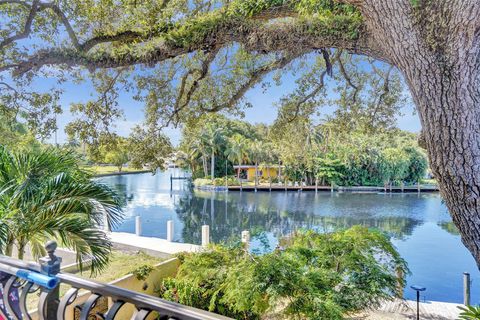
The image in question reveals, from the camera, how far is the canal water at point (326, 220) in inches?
449

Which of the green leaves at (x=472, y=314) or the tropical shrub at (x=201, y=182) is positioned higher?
the green leaves at (x=472, y=314)

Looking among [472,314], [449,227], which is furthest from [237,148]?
[472,314]

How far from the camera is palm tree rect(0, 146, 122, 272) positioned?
306cm

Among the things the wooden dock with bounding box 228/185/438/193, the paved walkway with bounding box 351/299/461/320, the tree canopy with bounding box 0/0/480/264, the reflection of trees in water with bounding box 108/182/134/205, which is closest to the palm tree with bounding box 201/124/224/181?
the wooden dock with bounding box 228/185/438/193

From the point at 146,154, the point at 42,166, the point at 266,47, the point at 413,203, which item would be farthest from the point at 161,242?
the point at 413,203

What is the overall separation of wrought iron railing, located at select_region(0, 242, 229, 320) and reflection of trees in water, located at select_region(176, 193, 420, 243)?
13154mm

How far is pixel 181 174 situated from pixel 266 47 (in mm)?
41736

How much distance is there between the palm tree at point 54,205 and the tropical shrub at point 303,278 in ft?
6.15

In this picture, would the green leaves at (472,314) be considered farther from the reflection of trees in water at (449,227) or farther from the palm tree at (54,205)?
the reflection of trees in water at (449,227)

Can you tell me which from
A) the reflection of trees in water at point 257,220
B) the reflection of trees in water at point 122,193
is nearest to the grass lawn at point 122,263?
the reflection of trees in water at point 122,193

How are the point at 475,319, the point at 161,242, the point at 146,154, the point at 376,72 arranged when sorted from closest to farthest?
the point at 475,319 → the point at 146,154 → the point at 376,72 → the point at 161,242

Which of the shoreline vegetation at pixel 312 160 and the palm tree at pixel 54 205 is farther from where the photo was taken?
the shoreline vegetation at pixel 312 160

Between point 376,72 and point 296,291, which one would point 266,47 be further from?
point 376,72

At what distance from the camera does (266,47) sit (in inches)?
133
